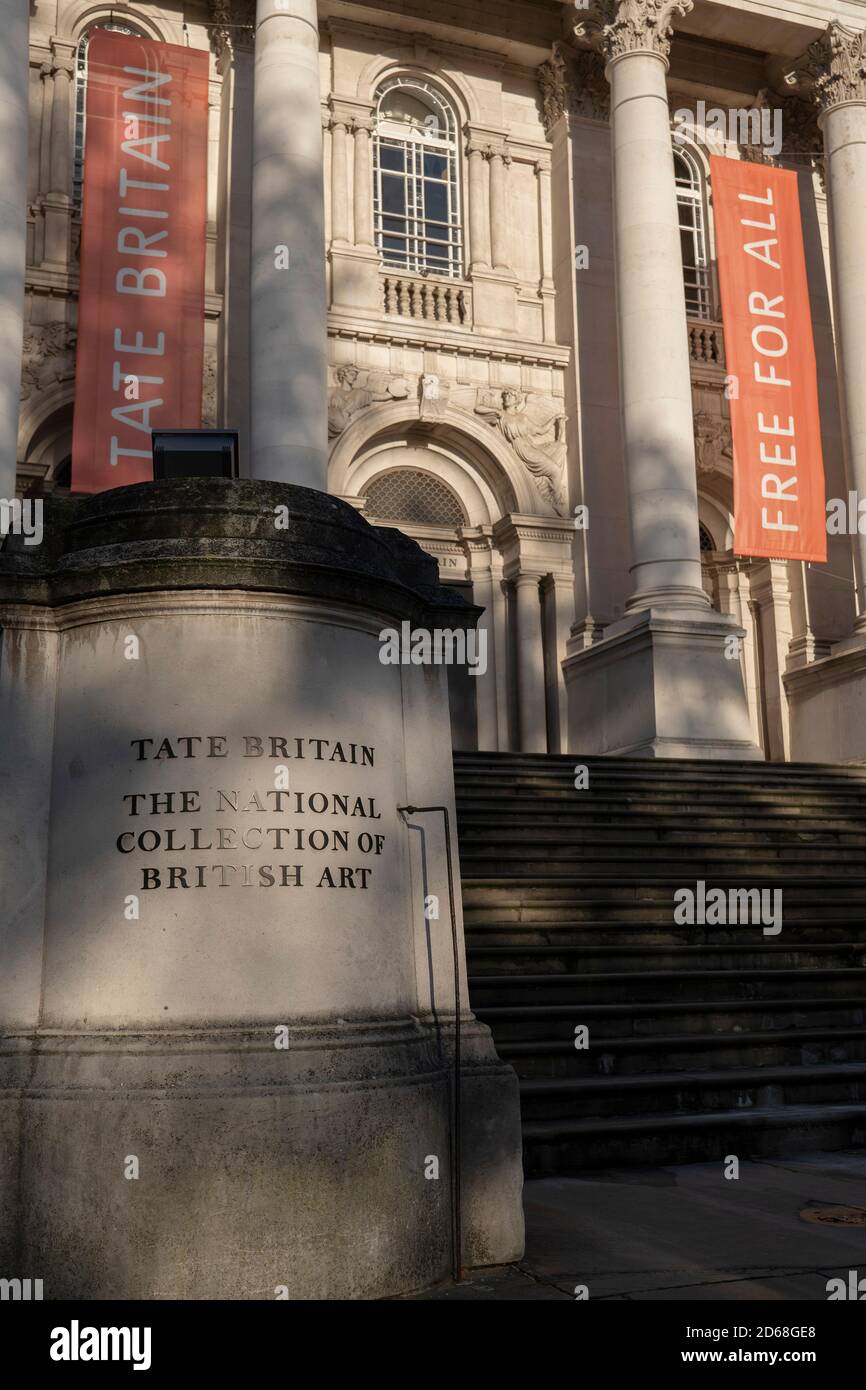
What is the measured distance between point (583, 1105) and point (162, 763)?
12.1 ft

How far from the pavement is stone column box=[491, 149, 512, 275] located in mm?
18250

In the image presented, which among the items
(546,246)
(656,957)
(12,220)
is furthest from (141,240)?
(656,957)

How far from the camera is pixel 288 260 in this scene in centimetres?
1723

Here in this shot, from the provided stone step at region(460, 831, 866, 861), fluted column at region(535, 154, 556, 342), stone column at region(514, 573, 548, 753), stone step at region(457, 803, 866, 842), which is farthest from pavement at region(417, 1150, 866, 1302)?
fluted column at region(535, 154, 556, 342)

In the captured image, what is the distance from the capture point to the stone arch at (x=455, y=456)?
834 inches

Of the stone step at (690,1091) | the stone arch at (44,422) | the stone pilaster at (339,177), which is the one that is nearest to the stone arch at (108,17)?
the stone pilaster at (339,177)

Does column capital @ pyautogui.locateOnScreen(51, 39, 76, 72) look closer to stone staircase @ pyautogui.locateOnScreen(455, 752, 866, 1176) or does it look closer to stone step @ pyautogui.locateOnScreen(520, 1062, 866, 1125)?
stone staircase @ pyautogui.locateOnScreen(455, 752, 866, 1176)

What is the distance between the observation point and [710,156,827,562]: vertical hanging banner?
1920cm

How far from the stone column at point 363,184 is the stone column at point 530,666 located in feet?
19.4

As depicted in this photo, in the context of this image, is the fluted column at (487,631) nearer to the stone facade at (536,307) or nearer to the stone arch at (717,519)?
the stone facade at (536,307)

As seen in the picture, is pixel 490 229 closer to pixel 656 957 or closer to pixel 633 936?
pixel 633 936
